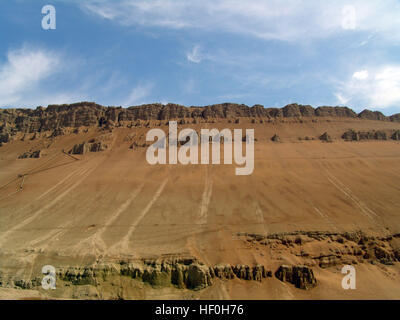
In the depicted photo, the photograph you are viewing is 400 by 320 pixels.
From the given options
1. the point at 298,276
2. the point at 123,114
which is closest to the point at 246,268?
the point at 298,276

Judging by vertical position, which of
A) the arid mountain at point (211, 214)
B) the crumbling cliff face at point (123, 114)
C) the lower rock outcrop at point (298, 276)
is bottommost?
the lower rock outcrop at point (298, 276)

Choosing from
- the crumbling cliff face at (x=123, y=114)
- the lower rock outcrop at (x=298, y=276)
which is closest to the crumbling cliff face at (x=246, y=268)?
the lower rock outcrop at (x=298, y=276)

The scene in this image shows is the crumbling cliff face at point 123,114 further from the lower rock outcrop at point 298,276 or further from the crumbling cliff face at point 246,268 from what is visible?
the lower rock outcrop at point 298,276

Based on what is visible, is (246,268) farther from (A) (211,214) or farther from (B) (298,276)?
(A) (211,214)

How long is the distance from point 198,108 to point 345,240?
2762cm

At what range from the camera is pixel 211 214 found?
1775 centimetres

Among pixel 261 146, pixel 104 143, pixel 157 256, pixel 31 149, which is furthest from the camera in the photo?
pixel 31 149

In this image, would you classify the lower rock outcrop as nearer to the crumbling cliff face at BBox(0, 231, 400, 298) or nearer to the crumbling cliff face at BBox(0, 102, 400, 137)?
the crumbling cliff face at BBox(0, 231, 400, 298)

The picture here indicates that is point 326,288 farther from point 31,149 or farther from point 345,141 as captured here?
point 31,149

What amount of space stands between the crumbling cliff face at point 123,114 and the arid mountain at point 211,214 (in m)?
0.74

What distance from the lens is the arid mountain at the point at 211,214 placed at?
39.9 feet

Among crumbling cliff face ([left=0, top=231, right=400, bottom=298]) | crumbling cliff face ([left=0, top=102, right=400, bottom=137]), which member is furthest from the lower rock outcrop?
crumbling cliff face ([left=0, top=102, right=400, bottom=137])

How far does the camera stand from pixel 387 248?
565 inches

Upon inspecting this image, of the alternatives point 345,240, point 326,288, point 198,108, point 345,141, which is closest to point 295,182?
point 345,240
